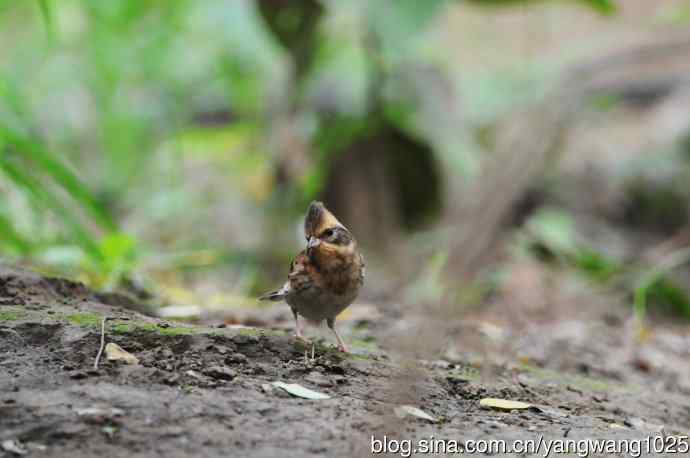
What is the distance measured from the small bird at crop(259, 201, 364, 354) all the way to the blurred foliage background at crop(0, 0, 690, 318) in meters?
1.60

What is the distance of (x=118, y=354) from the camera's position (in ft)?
8.34

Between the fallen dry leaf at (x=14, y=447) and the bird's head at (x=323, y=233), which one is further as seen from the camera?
the bird's head at (x=323, y=233)

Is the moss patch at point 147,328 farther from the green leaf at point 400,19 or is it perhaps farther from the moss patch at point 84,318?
the green leaf at point 400,19

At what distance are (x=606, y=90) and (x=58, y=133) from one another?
6321 mm

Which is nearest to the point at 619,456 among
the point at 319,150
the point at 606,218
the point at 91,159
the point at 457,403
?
the point at 457,403

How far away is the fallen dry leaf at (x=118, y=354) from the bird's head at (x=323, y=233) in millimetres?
739

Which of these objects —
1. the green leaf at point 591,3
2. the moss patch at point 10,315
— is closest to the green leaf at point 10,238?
the moss patch at point 10,315

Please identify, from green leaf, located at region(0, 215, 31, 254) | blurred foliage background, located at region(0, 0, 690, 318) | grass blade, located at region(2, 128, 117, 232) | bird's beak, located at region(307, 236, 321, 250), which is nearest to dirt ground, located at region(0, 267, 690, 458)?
bird's beak, located at region(307, 236, 321, 250)

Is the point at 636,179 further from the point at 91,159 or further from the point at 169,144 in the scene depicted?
the point at 91,159

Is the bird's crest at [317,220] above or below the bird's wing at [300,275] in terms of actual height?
above

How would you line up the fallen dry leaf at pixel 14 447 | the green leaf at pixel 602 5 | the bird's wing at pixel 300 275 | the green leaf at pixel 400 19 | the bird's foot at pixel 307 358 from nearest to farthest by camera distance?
the fallen dry leaf at pixel 14 447 < the bird's foot at pixel 307 358 < the bird's wing at pixel 300 275 < the green leaf at pixel 400 19 < the green leaf at pixel 602 5

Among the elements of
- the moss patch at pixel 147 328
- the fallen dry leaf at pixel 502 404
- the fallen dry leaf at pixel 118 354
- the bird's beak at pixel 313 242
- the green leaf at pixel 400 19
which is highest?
the green leaf at pixel 400 19

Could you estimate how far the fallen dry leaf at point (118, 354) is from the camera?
251cm

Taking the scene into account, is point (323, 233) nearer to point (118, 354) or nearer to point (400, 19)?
point (118, 354)
